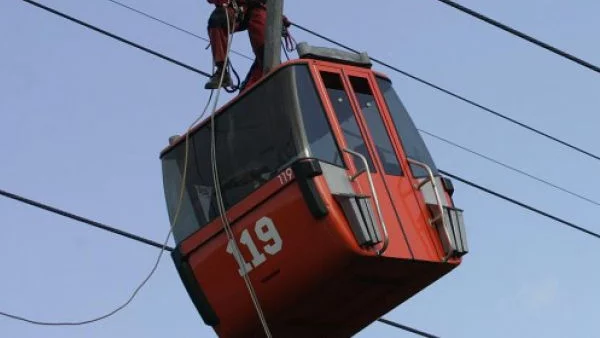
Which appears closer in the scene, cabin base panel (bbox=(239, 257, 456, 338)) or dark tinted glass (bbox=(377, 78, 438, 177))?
cabin base panel (bbox=(239, 257, 456, 338))

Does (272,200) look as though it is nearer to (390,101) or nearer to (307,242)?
(307,242)

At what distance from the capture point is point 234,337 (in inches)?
561

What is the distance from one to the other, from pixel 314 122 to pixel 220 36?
1.71 metres

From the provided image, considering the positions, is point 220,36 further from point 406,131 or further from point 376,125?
point 406,131

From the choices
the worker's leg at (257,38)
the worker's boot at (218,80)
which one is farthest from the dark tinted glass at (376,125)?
the worker's boot at (218,80)

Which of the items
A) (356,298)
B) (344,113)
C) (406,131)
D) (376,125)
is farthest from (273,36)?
(356,298)

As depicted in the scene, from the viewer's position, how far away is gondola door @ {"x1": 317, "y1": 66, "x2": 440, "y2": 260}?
13.9 meters

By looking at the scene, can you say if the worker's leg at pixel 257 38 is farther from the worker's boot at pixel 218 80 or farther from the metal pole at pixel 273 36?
the metal pole at pixel 273 36

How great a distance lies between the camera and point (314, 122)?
552 inches

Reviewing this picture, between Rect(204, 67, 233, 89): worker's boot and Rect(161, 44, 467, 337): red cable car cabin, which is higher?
Rect(204, 67, 233, 89): worker's boot

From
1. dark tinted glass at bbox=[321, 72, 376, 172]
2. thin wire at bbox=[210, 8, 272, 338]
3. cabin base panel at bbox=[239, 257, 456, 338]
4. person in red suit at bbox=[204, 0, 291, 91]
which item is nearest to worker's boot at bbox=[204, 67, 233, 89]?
person in red suit at bbox=[204, 0, 291, 91]

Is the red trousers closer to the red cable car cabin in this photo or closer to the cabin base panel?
the red cable car cabin

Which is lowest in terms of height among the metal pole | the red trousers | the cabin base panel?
the cabin base panel

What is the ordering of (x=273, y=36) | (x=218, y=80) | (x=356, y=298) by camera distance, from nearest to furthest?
(x=356, y=298), (x=273, y=36), (x=218, y=80)
